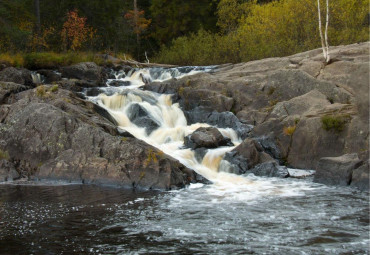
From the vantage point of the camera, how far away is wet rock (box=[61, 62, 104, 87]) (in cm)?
2644

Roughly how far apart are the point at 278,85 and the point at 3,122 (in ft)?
37.5

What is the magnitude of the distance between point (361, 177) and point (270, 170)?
2919 mm

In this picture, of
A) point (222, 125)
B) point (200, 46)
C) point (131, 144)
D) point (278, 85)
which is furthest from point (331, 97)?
point (200, 46)

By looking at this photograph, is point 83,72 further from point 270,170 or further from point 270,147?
point 270,170

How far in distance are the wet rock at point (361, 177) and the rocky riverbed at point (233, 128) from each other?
3cm

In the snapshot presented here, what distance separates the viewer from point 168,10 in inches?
1822

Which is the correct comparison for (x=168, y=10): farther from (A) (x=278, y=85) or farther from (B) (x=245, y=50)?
(A) (x=278, y=85)

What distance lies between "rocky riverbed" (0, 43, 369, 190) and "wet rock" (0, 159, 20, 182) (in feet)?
0.10

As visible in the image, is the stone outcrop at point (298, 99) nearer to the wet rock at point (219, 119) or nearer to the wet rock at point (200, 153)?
the wet rock at point (219, 119)

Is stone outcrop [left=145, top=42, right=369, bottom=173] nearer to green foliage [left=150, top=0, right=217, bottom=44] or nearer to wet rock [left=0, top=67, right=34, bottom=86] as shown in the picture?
wet rock [left=0, top=67, right=34, bottom=86]

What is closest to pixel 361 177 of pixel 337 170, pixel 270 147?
pixel 337 170

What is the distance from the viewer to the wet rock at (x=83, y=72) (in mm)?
26438

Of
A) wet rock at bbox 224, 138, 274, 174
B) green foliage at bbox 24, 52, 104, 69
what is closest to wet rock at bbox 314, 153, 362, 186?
wet rock at bbox 224, 138, 274, 174

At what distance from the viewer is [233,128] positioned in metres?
18.5
